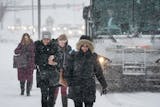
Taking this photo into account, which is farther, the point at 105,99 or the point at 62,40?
the point at 105,99

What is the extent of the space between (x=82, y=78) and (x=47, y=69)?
6.45ft

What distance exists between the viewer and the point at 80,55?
7.91 m

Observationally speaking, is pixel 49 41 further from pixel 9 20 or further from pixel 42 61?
pixel 9 20

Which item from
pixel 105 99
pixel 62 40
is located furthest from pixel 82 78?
pixel 105 99

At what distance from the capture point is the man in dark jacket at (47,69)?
9.63 m

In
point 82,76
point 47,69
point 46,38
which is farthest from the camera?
point 46,38

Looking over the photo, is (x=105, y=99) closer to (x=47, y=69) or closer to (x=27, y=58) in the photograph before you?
(x=27, y=58)

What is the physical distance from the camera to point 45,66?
9.70 metres

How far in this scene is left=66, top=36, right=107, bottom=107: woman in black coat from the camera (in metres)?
7.84

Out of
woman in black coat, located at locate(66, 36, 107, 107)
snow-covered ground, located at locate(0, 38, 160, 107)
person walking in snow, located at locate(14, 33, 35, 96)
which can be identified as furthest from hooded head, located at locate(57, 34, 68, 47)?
person walking in snow, located at locate(14, 33, 35, 96)

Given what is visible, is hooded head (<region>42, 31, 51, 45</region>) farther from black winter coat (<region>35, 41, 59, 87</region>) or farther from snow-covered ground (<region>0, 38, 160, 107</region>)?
snow-covered ground (<region>0, 38, 160, 107</region>)

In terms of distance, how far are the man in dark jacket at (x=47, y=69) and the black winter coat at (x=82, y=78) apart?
1741mm

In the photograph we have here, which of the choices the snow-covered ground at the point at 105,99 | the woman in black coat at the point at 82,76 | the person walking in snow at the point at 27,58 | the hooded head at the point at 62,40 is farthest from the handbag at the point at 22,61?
the woman in black coat at the point at 82,76

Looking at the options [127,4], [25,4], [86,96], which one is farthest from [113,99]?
[25,4]
